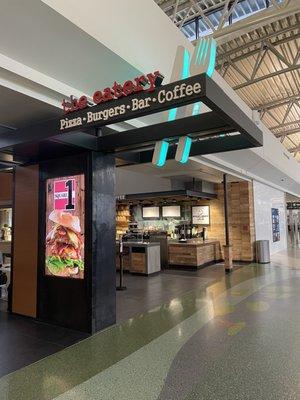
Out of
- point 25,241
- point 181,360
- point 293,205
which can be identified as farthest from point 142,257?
point 293,205

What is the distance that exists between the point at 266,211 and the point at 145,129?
36.3ft

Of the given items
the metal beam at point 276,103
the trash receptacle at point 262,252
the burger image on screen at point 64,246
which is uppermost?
the metal beam at point 276,103

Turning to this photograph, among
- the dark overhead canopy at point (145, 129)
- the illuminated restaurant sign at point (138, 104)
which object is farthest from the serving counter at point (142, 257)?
the illuminated restaurant sign at point (138, 104)

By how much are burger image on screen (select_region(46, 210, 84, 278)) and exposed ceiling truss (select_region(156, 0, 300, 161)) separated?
7.07 m

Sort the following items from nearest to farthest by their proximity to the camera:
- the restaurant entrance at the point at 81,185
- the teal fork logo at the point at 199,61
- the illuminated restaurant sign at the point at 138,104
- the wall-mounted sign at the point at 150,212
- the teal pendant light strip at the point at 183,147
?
the illuminated restaurant sign at the point at 138,104
the teal fork logo at the point at 199,61
the restaurant entrance at the point at 81,185
the teal pendant light strip at the point at 183,147
the wall-mounted sign at the point at 150,212

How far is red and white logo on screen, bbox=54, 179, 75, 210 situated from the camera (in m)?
4.60

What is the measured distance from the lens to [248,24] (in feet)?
25.1

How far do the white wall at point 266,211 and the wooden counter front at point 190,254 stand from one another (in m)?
2.49

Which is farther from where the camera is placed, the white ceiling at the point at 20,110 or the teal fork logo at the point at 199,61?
the white ceiling at the point at 20,110

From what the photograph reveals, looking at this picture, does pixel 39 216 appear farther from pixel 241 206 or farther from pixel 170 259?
pixel 241 206

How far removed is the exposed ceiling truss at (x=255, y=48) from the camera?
909cm

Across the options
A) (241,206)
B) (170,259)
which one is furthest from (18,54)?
(241,206)

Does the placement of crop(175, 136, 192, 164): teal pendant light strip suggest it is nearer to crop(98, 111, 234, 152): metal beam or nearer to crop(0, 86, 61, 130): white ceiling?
crop(98, 111, 234, 152): metal beam

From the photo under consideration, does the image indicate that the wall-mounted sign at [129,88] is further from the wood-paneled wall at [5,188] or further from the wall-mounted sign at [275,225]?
the wall-mounted sign at [275,225]
